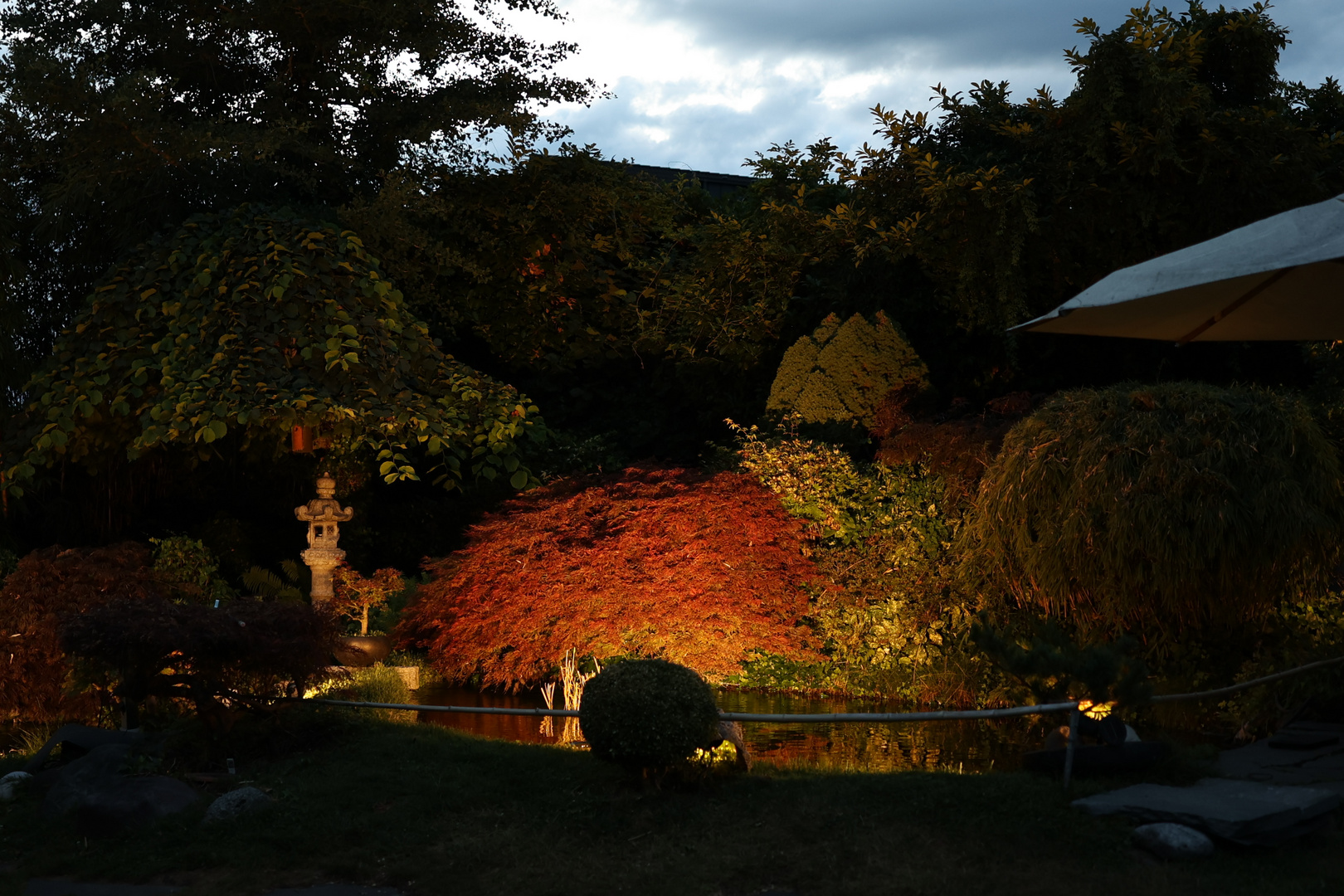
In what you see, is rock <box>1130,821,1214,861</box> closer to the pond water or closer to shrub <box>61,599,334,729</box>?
the pond water

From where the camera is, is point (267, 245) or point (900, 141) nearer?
point (267, 245)

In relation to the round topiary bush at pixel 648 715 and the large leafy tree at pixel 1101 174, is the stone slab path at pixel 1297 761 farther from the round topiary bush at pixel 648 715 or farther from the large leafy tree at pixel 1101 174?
the large leafy tree at pixel 1101 174

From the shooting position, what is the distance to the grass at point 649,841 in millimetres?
4137

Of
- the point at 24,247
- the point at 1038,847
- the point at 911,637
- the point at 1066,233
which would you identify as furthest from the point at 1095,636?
the point at 24,247

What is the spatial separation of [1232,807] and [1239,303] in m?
2.32

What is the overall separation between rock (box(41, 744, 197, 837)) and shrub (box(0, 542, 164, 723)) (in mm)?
2536

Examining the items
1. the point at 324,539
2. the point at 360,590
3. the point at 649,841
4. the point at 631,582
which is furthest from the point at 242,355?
the point at 649,841

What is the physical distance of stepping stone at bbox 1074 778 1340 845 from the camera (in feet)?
14.0

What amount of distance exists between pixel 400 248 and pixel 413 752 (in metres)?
6.10

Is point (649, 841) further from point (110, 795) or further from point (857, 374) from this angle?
point (857, 374)

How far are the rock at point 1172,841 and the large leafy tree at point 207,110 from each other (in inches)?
331

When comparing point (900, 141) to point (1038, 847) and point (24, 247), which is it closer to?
point (1038, 847)

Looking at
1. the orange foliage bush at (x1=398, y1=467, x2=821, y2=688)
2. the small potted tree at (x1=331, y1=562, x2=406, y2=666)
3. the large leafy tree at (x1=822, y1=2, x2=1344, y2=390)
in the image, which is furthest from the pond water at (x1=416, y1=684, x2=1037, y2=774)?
the large leafy tree at (x1=822, y1=2, x2=1344, y2=390)

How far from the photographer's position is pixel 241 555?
12.0 metres
